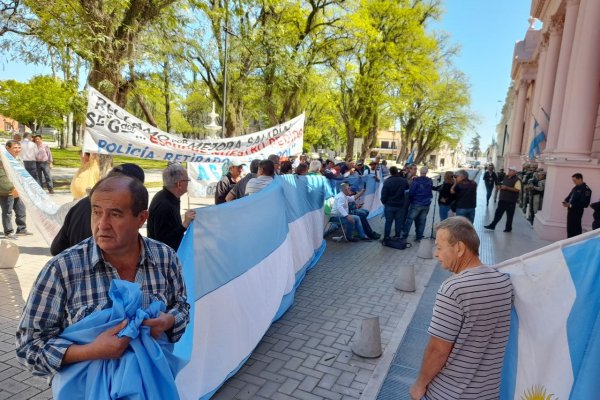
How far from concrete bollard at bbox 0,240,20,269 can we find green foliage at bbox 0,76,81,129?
130ft

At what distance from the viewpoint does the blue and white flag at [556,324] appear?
6.82ft

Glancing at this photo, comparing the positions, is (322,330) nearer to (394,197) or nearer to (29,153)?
(394,197)

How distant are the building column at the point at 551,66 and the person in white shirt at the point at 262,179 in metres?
14.1

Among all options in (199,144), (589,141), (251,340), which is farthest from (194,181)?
(589,141)

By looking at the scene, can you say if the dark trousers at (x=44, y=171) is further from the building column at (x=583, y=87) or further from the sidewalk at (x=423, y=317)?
the building column at (x=583, y=87)

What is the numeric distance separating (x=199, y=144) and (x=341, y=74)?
20.2 meters

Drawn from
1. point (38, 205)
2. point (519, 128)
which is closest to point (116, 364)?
point (38, 205)

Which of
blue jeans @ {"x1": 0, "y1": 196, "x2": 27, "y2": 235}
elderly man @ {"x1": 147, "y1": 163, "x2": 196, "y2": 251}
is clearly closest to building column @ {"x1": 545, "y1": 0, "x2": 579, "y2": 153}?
elderly man @ {"x1": 147, "y1": 163, "x2": 196, "y2": 251}

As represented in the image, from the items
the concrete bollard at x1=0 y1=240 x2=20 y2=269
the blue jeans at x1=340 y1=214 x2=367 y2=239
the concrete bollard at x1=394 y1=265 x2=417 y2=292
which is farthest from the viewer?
the blue jeans at x1=340 y1=214 x2=367 y2=239

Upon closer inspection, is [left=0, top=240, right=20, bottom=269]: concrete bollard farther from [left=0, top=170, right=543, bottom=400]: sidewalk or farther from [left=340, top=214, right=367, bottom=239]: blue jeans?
[left=340, top=214, right=367, bottom=239]: blue jeans

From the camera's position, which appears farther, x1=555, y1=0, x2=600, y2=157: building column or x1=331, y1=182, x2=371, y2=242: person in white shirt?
x1=555, y1=0, x2=600, y2=157: building column

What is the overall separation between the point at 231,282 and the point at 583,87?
39.2 ft

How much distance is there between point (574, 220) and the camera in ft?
32.4

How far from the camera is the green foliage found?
4119 cm
